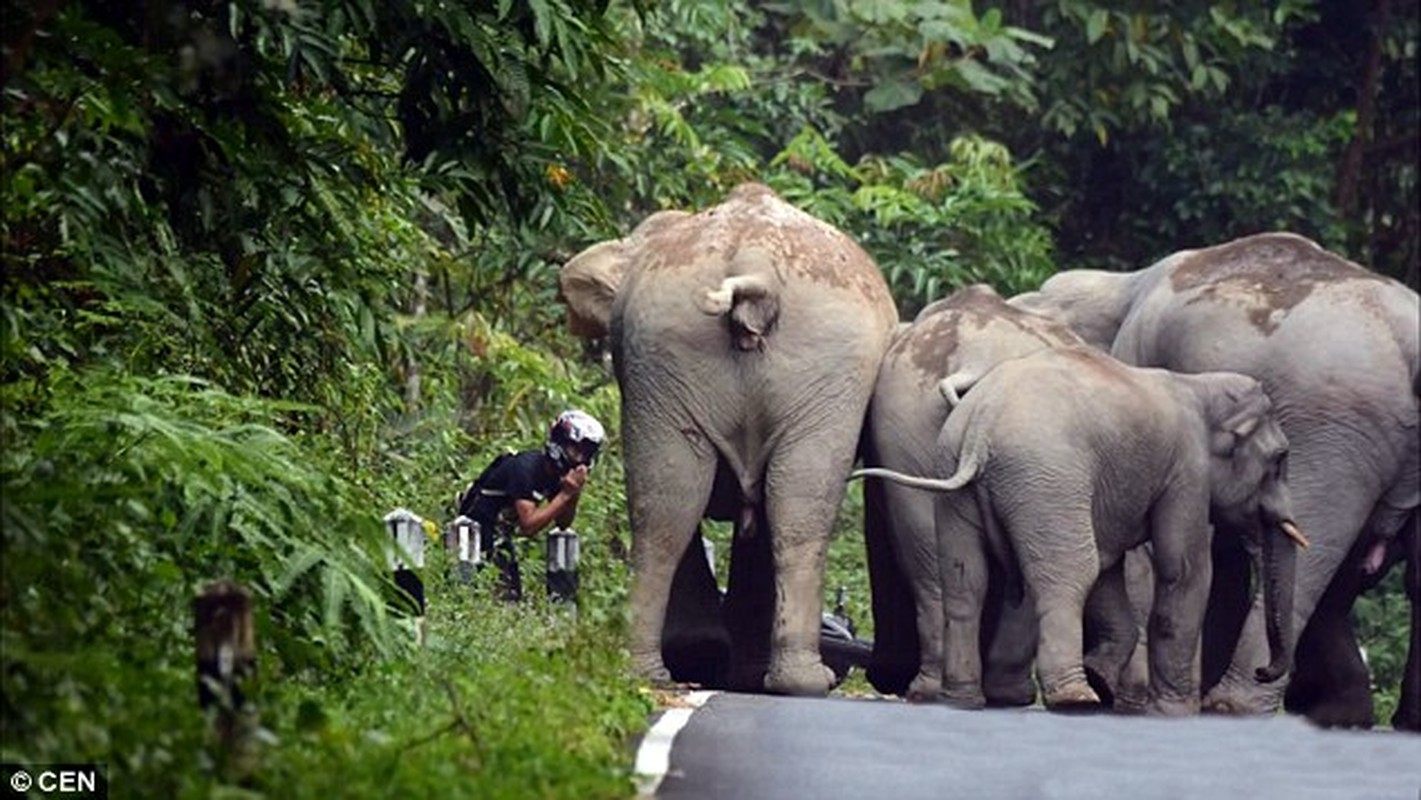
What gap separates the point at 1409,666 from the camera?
19125 millimetres

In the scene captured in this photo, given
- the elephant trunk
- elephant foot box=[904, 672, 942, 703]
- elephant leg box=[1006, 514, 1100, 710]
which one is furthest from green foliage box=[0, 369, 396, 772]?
the elephant trunk

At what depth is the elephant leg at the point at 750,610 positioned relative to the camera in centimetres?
1939

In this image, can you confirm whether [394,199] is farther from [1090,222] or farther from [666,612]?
[1090,222]

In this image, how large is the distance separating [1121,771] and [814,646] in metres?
4.98

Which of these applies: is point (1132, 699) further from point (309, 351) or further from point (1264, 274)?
point (309, 351)

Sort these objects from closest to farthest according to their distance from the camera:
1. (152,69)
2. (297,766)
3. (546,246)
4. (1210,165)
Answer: (297,766) → (152,69) → (546,246) → (1210,165)

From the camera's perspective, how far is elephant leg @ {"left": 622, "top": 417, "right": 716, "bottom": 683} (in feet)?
59.6

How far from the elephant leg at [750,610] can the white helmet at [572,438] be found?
1477 mm

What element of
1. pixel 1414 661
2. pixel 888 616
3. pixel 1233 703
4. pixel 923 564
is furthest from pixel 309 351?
pixel 1414 661

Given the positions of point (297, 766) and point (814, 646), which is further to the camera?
point (814, 646)

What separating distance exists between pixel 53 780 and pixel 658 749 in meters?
3.42

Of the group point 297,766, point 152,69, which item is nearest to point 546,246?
point 152,69

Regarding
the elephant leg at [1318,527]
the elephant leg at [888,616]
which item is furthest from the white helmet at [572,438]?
the elephant leg at [1318,527]

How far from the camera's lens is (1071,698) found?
658 inches
